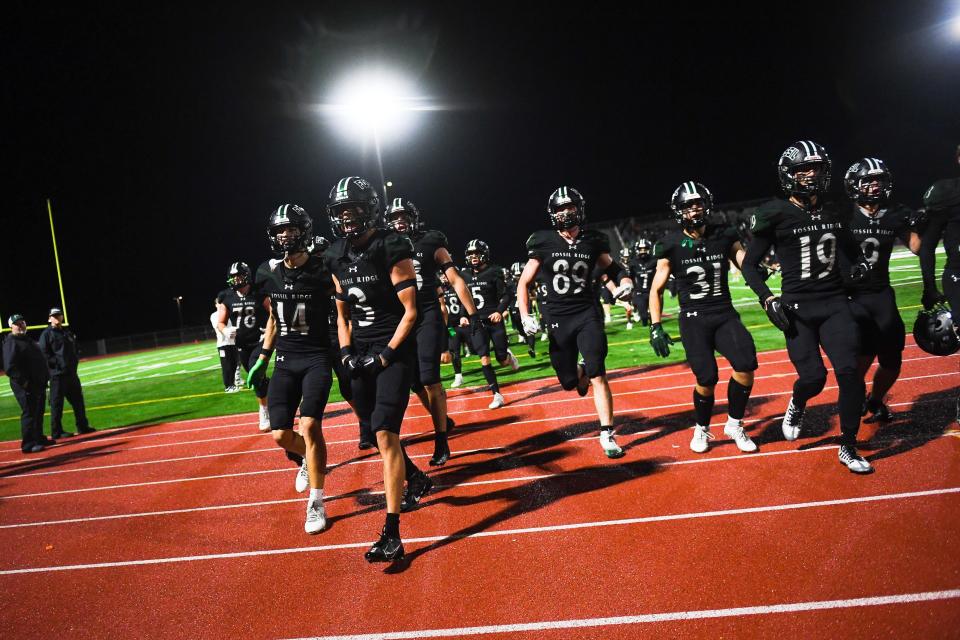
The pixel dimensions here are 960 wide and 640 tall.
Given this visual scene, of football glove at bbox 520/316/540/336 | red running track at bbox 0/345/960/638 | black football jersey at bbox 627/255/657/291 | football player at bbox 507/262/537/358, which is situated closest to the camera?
red running track at bbox 0/345/960/638

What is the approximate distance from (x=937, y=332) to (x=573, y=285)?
3154mm

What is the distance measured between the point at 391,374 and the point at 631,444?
9.60 ft

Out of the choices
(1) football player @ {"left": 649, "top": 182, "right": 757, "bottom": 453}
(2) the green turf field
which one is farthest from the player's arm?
(2) the green turf field

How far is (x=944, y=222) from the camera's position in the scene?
17.3 ft

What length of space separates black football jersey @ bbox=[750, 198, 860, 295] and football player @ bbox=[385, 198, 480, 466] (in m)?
3.21

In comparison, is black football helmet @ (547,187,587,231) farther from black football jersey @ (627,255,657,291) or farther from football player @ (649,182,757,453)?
black football jersey @ (627,255,657,291)

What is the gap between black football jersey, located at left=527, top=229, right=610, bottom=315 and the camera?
587 centimetres

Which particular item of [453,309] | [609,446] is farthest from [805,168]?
[453,309]

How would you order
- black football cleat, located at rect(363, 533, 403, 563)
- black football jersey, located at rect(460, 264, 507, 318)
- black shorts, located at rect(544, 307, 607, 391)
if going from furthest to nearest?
black football jersey, located at rect(460, 264, 507, 318)
black shorts, located at rect(544, 307, 607, 391)
black football cleat, located at rect(363, 533, 403, 563)

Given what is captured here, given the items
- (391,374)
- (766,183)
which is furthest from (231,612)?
(766,183)

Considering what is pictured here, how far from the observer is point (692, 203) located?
5352 millimetres

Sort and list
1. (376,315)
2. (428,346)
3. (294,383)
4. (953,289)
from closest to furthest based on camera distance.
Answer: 1. (376,315)
2. (294,383)
3. (953,289)
4. (428,346)

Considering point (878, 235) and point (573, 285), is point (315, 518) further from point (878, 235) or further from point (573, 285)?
point (878, 235)

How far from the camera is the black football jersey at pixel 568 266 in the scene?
5.87 m
